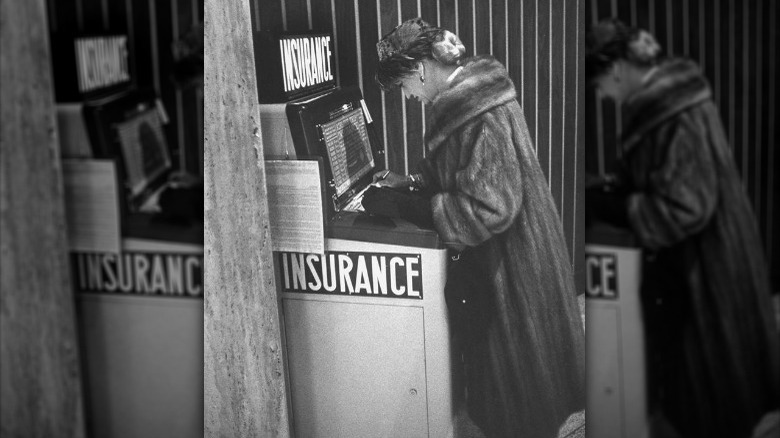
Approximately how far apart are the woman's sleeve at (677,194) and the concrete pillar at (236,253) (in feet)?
5.76

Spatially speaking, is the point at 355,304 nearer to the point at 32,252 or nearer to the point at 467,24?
the point at 467,24

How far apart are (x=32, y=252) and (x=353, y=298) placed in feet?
5.20

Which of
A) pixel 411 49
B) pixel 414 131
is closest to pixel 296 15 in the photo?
pixel 411 49

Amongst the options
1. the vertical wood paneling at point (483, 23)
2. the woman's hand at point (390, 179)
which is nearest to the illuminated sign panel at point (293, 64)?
the woman's hand at point (390, 179)

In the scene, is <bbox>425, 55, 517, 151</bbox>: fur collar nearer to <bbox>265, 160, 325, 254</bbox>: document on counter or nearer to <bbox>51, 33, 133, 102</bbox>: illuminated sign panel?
<bbox>265, 160, 325, 254</bbox>: document on counter

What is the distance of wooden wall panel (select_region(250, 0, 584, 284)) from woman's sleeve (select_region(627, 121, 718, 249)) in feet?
4.30

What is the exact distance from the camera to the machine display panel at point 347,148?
2361 millimetres

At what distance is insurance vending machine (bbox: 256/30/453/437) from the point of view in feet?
7.78

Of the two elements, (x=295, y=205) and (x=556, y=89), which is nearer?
(x=556, y=89)

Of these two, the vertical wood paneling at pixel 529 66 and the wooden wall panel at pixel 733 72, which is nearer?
the vertical wood paneling at pixel 529 66

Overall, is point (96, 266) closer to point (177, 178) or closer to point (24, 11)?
point (177, 178)

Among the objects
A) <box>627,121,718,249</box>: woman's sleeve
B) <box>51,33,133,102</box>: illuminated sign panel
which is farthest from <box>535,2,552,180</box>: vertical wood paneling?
<box>51,33,133,102</box>: illuminated sign panel

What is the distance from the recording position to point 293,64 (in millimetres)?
2357

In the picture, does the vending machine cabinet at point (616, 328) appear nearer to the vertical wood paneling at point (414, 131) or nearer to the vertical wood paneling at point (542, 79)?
the vertical wood paneling at point (542, 79)
